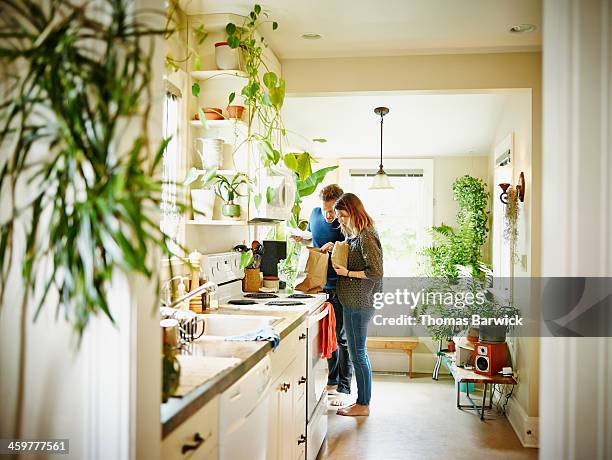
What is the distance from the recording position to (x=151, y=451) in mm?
1451

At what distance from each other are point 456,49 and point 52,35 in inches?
134

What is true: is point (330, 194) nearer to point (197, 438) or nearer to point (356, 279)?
point (356, 279)

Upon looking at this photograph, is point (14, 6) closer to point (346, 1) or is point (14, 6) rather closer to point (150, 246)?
point (150, 246)

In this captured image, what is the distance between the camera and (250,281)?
13.9 ft

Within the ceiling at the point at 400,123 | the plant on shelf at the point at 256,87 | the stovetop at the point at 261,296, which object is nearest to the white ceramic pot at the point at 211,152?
the plant on shelf at the point at 256,87

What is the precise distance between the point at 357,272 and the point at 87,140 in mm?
3400

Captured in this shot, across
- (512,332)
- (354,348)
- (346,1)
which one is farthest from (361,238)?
(346,1)

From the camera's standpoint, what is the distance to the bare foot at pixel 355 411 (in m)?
4.79

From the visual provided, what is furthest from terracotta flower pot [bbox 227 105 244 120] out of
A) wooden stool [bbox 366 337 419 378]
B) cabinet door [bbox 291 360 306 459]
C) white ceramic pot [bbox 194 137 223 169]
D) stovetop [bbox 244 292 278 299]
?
wooden stool [bbox 366 337 419 378]

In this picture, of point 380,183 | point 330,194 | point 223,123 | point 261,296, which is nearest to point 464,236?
point 380,183

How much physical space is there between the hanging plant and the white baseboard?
44.3 inches

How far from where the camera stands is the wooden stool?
6.10 metres

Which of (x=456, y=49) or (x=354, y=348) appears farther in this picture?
(x=354, y=348)

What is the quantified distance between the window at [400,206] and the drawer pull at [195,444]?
514 centimetres
